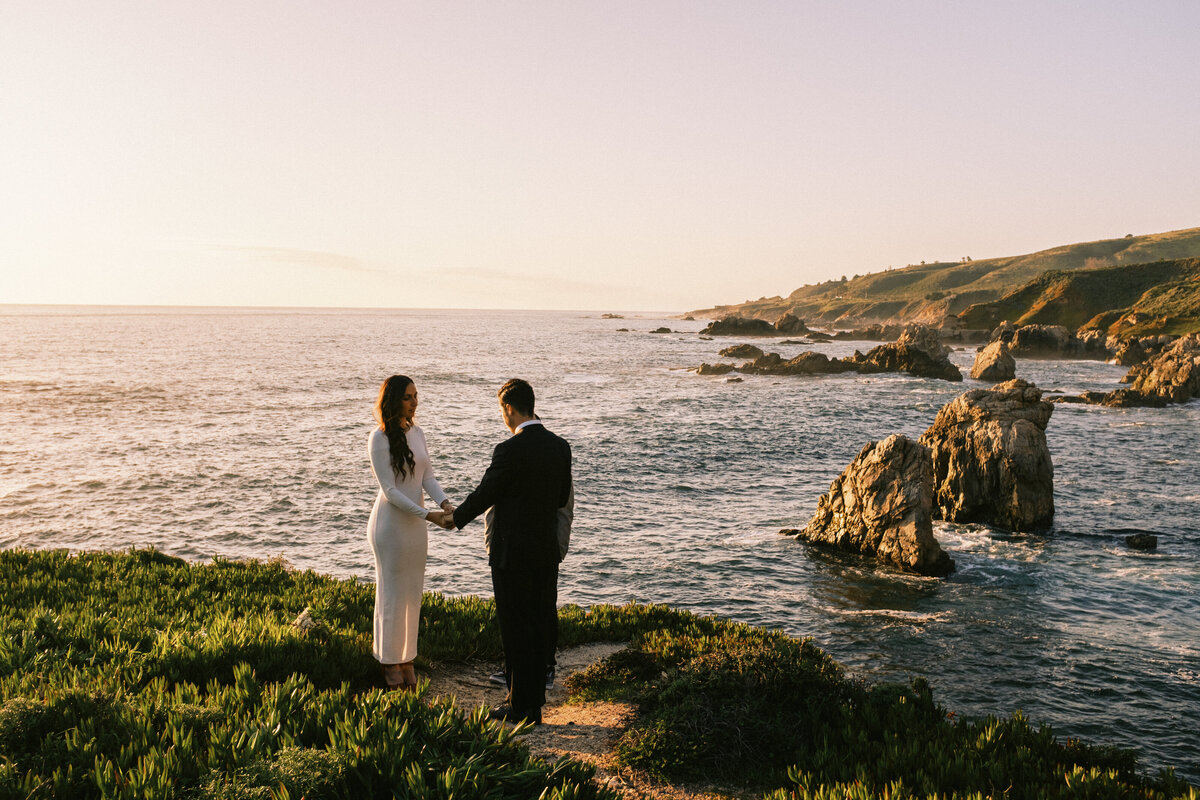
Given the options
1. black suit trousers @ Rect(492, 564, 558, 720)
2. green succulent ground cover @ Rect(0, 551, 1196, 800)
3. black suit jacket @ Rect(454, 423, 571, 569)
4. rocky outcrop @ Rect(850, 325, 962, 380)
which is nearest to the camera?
green succulent ground cover @ Rect(0, 551, 1196, 800)

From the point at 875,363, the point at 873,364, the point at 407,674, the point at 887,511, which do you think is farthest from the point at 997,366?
the point at 407,674

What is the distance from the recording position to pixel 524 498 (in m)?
7.27

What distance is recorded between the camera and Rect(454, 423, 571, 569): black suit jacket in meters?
7.17

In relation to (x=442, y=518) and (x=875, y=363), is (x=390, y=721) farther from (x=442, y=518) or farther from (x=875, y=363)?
(x=875, y=363)

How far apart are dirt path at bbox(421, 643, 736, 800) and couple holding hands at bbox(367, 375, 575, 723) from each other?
40 centimetres

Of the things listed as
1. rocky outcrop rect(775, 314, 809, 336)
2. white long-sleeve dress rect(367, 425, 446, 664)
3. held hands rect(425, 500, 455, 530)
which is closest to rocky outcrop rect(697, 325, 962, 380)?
white long-sleeve dress rect(367, 425, 446, 664)

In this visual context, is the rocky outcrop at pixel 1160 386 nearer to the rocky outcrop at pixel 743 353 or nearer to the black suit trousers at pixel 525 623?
the rocky outcrop at pixel 743 353

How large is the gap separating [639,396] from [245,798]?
5131 cm

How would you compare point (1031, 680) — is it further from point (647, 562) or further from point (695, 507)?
point (695, 507)

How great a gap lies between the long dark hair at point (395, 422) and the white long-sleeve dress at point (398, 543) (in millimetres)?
56

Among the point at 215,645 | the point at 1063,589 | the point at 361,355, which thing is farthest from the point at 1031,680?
the point at 361,355

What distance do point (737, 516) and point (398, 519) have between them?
18329mm

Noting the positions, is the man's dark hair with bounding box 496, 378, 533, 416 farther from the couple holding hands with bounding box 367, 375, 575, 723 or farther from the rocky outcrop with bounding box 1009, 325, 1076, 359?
the rocky outcrop with bounding box 1009, 325, 1076, 359

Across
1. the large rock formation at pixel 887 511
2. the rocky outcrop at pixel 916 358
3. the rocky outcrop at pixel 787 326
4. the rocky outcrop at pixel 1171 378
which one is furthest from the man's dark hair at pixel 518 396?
the rocky outcrop at pixel 787 326
